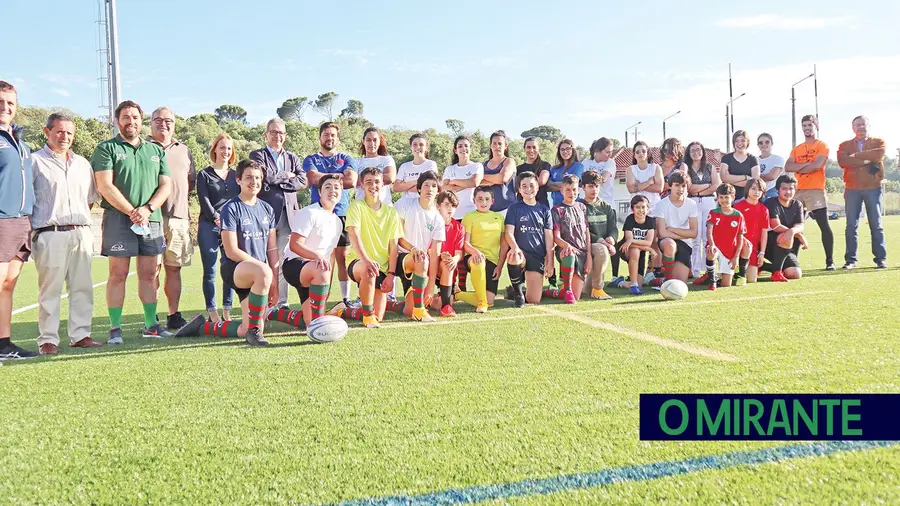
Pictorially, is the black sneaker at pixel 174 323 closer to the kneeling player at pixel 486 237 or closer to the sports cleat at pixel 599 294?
the kneeling player at pixel 486 237

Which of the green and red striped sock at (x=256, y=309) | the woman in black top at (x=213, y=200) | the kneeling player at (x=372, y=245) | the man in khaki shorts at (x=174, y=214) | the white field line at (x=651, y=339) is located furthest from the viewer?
the woman in black top at (x=213, y=200)

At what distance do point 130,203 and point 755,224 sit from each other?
709 cm

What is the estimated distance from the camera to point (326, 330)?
451cm

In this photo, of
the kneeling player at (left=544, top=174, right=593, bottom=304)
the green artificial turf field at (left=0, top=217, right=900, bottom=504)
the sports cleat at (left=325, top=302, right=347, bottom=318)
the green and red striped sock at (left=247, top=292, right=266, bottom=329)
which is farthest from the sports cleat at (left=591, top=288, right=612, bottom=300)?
the green and red striped sock at (left=247, top=292, right=266, bottom=329)

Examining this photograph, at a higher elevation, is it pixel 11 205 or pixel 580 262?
pixel 11 205

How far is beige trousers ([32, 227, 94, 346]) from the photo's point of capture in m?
4.56

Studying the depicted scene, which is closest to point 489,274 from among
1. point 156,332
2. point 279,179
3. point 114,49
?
point 279,179

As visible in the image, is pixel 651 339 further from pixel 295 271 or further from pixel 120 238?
pixel 120 238

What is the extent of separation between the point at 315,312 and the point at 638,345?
99.7 inches

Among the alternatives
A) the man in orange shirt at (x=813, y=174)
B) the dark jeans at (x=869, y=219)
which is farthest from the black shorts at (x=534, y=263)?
the dark jeans at (x=869, y=219)

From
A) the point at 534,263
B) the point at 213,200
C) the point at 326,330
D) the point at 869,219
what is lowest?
the point at 326,330

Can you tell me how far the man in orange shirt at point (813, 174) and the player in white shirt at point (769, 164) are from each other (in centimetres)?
38

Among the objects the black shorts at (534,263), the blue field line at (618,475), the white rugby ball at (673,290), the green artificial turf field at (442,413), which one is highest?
the black shorts at (534,263)

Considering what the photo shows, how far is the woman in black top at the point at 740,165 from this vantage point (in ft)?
26.7
